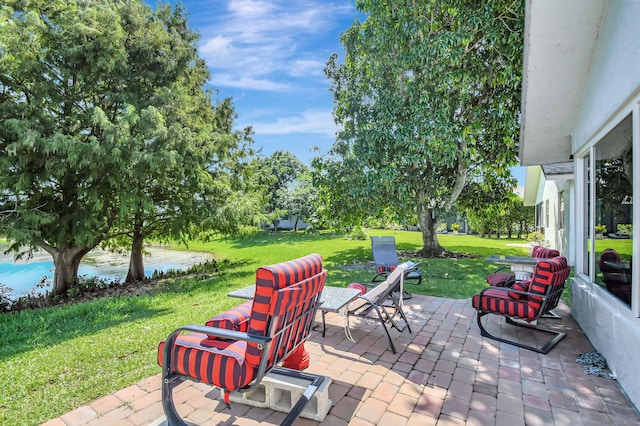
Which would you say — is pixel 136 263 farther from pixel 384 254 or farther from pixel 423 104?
pixel 423 104

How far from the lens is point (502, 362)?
385 centimetres

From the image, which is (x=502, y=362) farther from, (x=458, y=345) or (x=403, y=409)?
(x=403, y=409)

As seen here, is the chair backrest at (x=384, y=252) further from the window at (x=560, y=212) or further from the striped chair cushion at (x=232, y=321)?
the window at (x=560, y=212)

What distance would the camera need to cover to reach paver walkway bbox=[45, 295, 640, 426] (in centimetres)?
279

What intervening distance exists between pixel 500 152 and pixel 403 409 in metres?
9.81

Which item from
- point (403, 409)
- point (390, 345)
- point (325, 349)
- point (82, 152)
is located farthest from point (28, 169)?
point (403, 409)

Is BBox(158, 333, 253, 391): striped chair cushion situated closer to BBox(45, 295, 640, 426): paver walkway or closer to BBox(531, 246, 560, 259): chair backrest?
BBox(45, 295, 640, 426): paver walkway

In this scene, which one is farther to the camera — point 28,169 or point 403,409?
point 28,169

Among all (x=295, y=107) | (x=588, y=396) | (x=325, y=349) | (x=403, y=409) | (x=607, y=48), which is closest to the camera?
(x=403, y=409)

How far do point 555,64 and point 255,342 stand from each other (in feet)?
17.5

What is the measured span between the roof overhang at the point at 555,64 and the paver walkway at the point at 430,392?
11.2 ft

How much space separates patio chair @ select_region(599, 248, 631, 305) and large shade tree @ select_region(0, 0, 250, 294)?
26.7 feet

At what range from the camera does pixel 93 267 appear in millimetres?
14961

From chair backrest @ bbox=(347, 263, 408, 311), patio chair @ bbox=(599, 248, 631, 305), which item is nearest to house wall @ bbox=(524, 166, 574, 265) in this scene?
patio chair @ bbox=(599, 248, 631, 305)
